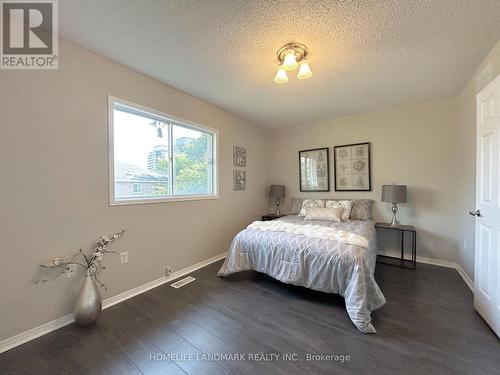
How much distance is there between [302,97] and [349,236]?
2052mm

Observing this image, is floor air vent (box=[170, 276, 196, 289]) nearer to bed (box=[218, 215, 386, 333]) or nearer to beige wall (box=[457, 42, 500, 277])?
bed (box=[218, 215, 386, 333])

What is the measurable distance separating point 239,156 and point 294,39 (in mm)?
2301

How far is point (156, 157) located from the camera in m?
2.72

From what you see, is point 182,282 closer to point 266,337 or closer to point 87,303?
point 87,303

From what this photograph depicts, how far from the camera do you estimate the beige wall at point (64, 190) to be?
1.61 meters

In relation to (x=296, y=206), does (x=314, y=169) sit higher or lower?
higher

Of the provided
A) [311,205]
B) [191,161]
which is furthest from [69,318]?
[311,205]

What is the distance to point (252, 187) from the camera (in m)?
4.30

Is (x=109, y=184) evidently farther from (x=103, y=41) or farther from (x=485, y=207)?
(x=485, y=207)

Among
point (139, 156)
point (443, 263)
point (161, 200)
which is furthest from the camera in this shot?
point (443, 263)

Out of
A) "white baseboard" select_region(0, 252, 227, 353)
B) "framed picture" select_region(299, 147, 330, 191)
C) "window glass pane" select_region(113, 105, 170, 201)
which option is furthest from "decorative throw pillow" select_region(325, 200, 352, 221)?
"window glass pane" select_region(113, 105, 170, 201)

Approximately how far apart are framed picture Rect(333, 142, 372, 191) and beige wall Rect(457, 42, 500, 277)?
3.77 feet

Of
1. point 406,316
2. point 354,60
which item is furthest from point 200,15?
point 406,316

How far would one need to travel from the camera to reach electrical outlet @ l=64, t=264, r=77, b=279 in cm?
188
